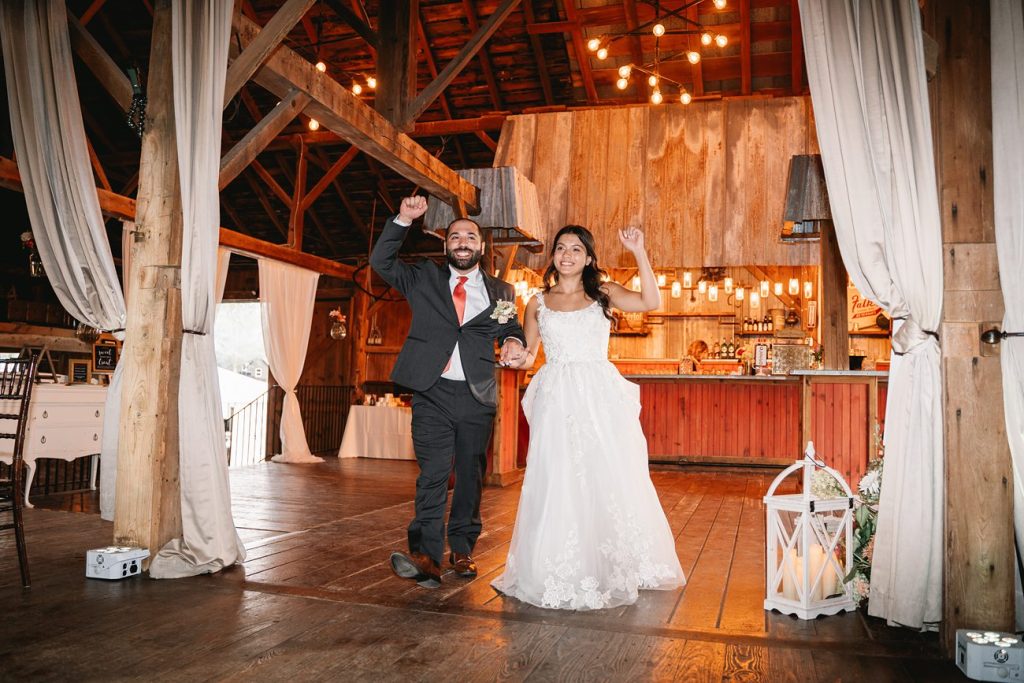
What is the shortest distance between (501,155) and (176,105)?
7.20 m

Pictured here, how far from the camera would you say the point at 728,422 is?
31.1 ft

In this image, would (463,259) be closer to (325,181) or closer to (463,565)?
(463,565)

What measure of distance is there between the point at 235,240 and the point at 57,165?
4.65m

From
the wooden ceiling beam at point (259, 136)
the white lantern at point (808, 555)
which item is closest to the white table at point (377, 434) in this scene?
the wooden ceiling beam at point (259, 136)

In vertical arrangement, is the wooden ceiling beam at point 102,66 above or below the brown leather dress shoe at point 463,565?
above

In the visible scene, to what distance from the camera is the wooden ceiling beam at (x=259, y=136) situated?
509 cm

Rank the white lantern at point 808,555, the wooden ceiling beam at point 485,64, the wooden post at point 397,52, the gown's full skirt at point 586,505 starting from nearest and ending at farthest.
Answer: the white lantern at point 808,555, the gown's full skirt at point 586,505, the wooden post at point 397,52, the wooden ceiling beam at point 485,64

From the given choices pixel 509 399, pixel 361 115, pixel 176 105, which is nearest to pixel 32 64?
pixel 176 105

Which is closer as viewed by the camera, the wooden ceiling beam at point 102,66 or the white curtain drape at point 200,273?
the white curtain drape at point 200,273

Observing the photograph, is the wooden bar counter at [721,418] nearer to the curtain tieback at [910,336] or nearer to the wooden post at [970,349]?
the curtain tieback at [910,336]

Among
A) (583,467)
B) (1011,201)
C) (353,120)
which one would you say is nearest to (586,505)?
(583,467)

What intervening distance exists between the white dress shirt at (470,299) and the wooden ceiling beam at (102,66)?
2132mm

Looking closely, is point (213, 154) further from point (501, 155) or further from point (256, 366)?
point (256, 366)

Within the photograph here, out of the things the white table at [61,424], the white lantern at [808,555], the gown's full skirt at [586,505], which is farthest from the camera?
the white table at [61,424]
